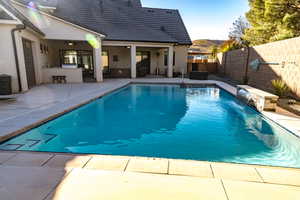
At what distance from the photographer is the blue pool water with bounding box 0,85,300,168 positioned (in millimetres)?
3578

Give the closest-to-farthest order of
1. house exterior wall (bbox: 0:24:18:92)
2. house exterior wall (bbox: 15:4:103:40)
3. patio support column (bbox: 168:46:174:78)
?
house exterior wall (bbox: 0:24:18:92)
house exterior wall (bbox: 15:4:103:40)
patio support column (bbox: 168:46:174:78)

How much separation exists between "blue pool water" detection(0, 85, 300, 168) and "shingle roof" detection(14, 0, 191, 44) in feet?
32.7

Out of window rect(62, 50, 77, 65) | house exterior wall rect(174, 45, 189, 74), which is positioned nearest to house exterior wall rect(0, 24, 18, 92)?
window rect(62, 50, 77, 65)

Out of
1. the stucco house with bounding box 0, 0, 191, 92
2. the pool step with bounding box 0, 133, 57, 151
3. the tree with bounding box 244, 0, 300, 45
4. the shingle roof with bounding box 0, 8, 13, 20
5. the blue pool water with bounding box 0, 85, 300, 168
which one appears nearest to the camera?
the pool step with bounding box 0, 133, 57, 151

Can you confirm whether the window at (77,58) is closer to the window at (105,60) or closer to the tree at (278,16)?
the window at (105,60)

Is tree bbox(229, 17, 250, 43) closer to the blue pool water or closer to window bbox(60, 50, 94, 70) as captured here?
window bbox(60, 50, 94, 70)

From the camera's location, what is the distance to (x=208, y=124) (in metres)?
5.28

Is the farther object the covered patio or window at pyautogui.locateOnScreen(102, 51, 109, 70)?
window at pyautogui.locateOnScreen(102, 51, 109, 70)

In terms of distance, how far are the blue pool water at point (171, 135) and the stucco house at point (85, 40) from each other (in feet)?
17.3

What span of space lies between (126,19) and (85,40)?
6.99 meters

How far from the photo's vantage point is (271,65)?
853 centimetres

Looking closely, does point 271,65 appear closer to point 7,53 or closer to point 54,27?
point 7,53

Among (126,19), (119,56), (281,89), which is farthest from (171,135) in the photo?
(126,19)

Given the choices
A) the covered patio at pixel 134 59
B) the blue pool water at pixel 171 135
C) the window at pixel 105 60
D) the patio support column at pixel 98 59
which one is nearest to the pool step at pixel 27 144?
the blue pool water at pixel 171 135
